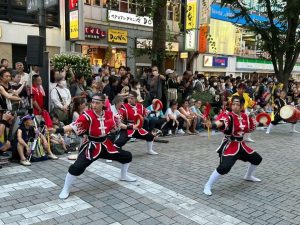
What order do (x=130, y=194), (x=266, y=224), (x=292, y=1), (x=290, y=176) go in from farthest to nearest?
1. (x=292, y=1)
2. (x=290, y=176)
3. (x=130, y=194)
4. (x=266, y=224)

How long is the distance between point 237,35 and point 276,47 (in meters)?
15.8

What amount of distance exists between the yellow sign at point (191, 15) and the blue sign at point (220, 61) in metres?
6.35

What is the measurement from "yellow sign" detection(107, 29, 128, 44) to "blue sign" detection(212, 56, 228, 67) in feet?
31.3

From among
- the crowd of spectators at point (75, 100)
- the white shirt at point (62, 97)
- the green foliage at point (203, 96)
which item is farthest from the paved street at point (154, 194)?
the green foliage at point (203, 96)

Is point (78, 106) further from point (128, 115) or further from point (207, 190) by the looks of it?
point (207, 190)

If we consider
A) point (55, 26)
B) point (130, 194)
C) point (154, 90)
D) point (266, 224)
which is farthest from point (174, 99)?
Answer: point (55, 26)

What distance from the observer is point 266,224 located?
4.49 m

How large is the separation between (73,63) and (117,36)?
835 cm

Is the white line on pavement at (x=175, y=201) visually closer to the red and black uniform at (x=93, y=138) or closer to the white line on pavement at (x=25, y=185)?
the red and black uniform at (x=93, y=138)

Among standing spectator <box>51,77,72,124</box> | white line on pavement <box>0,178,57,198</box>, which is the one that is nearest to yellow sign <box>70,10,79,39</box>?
standing spectator <box>51,77,72,124</box>

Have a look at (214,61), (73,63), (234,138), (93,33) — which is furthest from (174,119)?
(214,61)

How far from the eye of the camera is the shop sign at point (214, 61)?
85.1 ft

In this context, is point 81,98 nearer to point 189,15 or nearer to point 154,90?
point 154,90

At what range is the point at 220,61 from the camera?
89.8 ft
